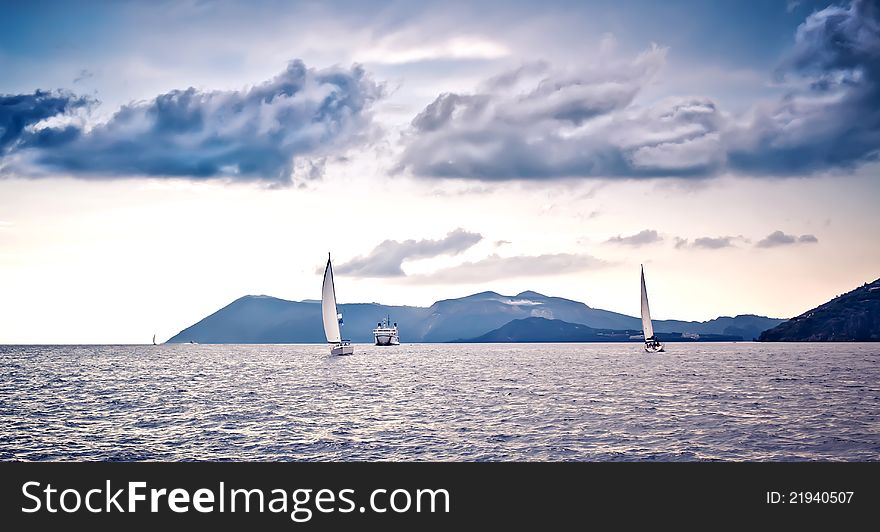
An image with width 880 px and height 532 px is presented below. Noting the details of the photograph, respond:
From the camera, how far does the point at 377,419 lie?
58.7 m

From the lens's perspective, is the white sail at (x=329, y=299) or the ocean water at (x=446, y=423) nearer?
the ocean water at (x=446, y=423)

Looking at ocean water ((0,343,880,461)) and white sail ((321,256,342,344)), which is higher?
white sail ((321,256,342,344))

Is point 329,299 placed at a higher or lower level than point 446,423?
higher

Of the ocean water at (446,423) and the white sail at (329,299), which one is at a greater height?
the white sail at (329,299)

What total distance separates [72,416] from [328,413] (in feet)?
69.0

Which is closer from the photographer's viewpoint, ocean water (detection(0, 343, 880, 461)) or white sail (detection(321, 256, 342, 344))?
ocean water (detection(0, 343, 880, 461))

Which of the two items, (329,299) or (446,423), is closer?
(446,423)
